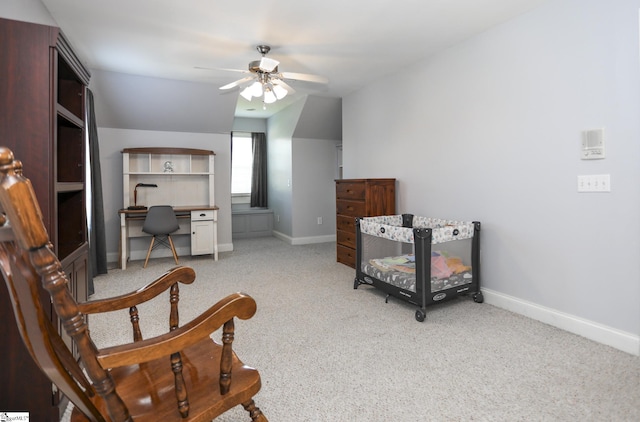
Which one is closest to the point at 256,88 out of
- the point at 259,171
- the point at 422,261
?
the point at 422,261

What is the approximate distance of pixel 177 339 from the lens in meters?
0.92

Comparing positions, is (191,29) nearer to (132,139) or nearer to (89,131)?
(89,131)

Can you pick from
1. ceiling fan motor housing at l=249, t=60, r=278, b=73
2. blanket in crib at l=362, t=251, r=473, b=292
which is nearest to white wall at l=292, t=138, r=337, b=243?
ceiling fan motor housing at l=249, t=60, r=278, b=73

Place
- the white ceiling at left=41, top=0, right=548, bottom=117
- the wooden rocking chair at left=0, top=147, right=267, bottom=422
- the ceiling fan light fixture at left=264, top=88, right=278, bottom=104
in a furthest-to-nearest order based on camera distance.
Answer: the ceiling fan light fixture at left=264, top=88, right=278, bottom=104 → the white ceiling at left=41, top=0, right=548, bottom=117 → the wooden rocking chair at left=0, top=147, right=267, bottom=422

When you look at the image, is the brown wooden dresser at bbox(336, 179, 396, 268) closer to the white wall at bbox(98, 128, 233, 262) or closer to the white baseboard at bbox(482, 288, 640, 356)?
the white baseboard at bbox(482, 288, 640, 356)

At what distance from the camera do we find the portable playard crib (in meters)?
2.76

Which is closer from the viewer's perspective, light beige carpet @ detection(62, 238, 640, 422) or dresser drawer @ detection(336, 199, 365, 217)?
light beige carpet @ detection(62, 238, 640, 422)

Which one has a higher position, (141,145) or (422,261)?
(141,145)

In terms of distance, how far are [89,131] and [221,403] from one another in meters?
4.06

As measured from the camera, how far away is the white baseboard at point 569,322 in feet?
7.25

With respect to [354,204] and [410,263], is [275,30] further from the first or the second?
[410,263]

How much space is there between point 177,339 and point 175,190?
193 inches

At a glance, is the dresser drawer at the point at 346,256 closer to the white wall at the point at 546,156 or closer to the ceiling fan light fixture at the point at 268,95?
the white wall at the point at 546,156

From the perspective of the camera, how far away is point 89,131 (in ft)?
13.1
